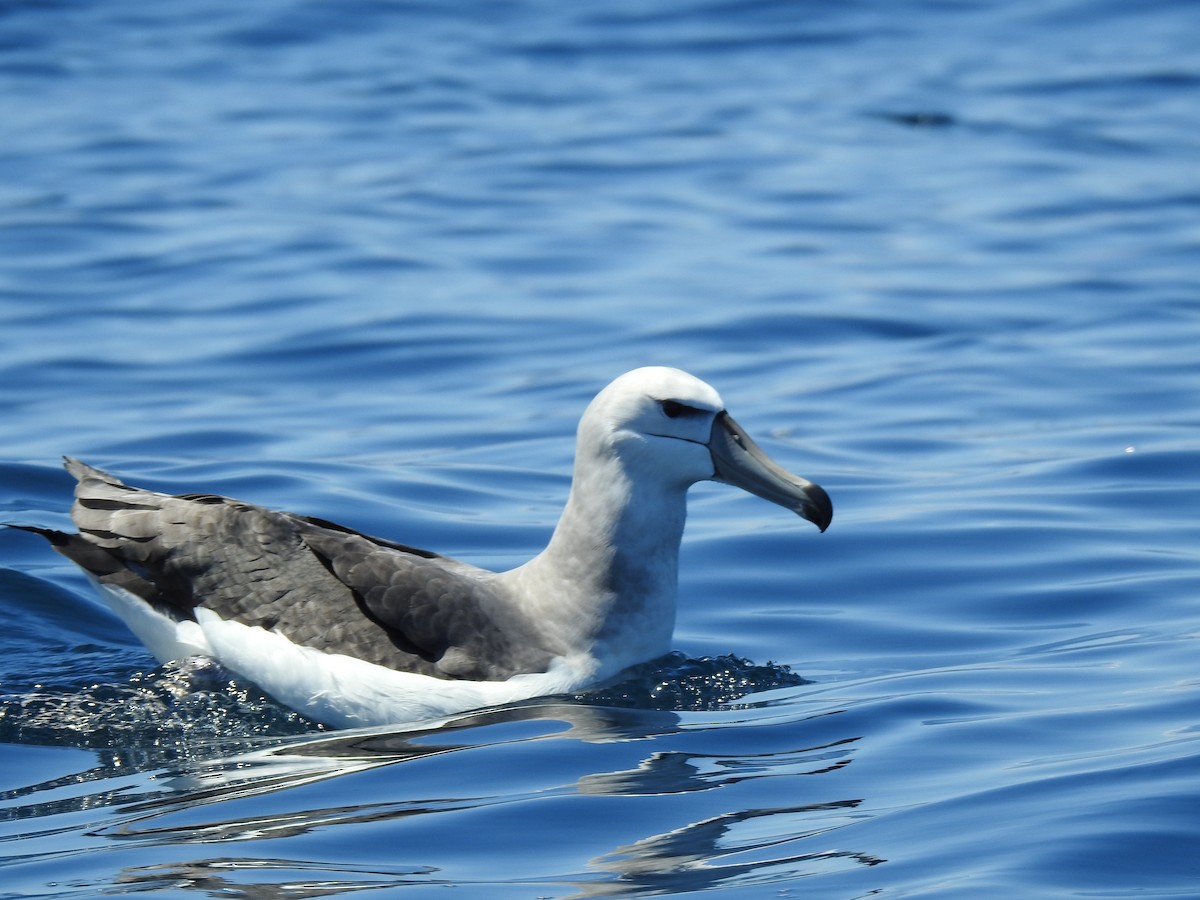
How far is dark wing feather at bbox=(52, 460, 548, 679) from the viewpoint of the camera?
788 cm

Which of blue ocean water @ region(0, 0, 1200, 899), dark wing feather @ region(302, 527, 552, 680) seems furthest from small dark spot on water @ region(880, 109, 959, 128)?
dark wing feather @ region(302, 527, 552, 680)

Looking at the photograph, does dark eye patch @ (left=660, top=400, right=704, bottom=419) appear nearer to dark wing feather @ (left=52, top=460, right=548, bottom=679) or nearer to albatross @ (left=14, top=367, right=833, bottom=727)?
albatross @ (left=14, top=367, right=833, bottom=727)

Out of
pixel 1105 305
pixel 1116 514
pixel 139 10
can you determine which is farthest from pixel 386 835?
pixel 139 10

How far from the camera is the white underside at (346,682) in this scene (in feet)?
25.3

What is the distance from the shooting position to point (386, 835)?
6.25 m

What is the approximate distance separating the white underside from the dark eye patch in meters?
1.10

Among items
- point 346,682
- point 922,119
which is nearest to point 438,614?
point 346,682

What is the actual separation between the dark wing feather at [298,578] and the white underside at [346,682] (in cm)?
6

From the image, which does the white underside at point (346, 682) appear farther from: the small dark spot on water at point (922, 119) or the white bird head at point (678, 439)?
the small dark spot on water at point (922, 119)

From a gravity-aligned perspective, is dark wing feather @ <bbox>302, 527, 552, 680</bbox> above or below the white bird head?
below

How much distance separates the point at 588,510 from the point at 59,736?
7.77 ft

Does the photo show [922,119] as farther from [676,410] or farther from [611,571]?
[611,571]

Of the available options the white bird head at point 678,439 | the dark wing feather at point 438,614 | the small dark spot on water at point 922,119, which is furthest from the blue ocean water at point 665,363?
the white bird head at point 678,439

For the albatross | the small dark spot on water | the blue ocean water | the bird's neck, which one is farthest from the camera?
the small dark spot on water
